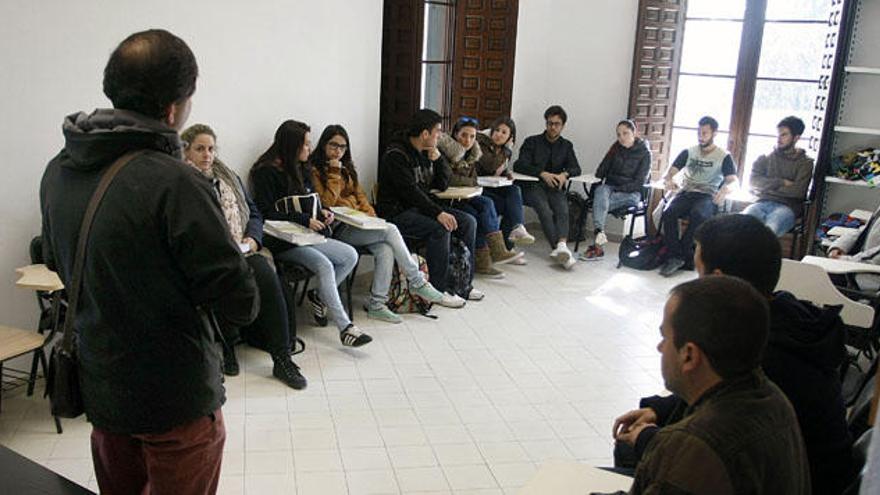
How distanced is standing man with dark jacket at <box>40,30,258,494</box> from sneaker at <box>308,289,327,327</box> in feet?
8.74

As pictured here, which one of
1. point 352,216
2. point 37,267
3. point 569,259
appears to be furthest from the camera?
point 569,259

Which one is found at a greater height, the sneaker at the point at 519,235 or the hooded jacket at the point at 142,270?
the hooded jacket at the point at 142,270

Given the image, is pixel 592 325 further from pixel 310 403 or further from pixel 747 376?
pixel 747 376

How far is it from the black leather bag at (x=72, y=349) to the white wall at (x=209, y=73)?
73.4 inches

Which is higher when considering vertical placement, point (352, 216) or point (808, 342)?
point (808, 342)

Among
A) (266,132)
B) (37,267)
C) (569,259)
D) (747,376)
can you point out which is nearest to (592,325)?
(569,259)

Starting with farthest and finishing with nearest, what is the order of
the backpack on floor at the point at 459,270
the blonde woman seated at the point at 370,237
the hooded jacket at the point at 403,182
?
the backpack on floor at the point at 459,270
the hooded jacket at the point at 403,182
the blonde woman seated at the point at 370,237

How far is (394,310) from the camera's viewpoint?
468 centimetres

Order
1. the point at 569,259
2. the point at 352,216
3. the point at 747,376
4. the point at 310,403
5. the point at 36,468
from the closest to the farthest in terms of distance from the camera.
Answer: the point at 747,376 → the point at 36,468 → the point at 310,403 → the point at 352,216 → the point at 569,259

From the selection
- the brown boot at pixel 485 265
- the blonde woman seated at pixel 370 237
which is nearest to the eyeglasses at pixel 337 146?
the blonde woman seated at pixel 370 237

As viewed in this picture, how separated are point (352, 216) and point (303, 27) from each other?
1.18 metres

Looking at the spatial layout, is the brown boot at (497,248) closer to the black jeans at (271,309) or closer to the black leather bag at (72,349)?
the black jeans at (271,309)

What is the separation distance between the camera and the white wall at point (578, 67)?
6.48 meters

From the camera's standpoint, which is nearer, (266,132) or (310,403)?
(310,403)
